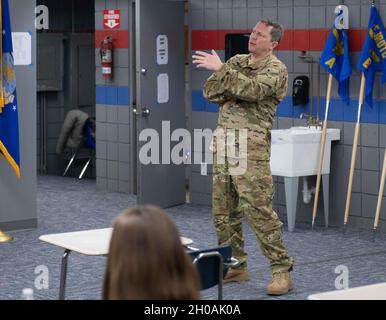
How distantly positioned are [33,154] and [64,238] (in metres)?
3.54

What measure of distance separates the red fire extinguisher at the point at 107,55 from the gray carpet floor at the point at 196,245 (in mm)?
1386

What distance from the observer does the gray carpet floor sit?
610 centimetres

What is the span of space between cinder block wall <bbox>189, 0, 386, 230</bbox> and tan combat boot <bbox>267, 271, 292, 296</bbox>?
2.41 meters

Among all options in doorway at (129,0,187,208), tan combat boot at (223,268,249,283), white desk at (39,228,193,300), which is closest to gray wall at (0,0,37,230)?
doorway at (129,0,187,208)

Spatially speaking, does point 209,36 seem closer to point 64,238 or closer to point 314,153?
point 314,153

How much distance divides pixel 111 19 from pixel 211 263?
21.6 ft

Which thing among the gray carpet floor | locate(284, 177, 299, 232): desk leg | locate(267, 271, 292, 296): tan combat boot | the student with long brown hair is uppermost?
the student with long brown hair

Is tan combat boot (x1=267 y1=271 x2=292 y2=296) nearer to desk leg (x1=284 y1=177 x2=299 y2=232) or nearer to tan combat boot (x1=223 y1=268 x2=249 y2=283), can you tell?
tan combat boot (x1=223 y1=268 x2=249 y2=283)

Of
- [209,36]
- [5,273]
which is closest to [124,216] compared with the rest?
[5,273]

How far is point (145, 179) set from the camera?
9.00 meters

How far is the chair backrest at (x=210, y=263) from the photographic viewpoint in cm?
406

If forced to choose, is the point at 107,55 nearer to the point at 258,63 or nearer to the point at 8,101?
the point at 8,101

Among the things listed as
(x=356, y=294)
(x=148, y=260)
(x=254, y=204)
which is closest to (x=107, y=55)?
(x=254, y=204)

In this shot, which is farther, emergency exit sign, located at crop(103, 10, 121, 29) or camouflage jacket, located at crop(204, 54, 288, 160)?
emergency exit sign, located at crop(103, 10, 121, 29)
